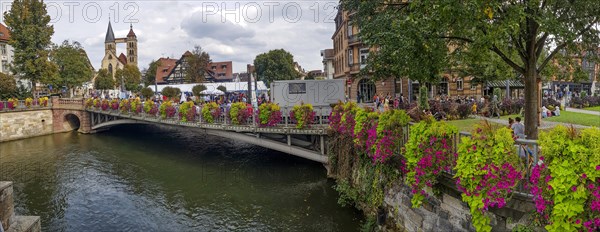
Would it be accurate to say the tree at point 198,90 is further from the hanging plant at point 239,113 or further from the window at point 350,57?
the hanging plant at point 239,113

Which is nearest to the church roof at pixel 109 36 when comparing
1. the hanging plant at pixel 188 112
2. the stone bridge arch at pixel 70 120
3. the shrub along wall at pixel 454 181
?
the stone bridge arch at pixel 70 120

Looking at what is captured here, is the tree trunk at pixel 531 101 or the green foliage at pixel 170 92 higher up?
the green foliage at pixel 170 92

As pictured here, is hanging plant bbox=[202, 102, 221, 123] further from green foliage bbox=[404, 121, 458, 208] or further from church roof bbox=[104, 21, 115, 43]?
church roof bbox=[104, 21, 115, 43]

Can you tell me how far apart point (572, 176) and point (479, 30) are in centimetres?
334

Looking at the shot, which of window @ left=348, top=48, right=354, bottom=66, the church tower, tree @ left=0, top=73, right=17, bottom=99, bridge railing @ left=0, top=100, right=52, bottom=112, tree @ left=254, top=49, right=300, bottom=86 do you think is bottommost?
bridge railing @ left=0, top=100, right=52, bottom=112

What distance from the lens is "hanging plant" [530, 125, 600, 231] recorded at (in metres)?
5.66

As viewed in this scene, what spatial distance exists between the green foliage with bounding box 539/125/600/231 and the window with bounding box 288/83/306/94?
18.7m

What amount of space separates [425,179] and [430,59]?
9.22 ft

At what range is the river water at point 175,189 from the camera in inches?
559

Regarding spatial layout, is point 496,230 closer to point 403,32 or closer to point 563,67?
point 403,32

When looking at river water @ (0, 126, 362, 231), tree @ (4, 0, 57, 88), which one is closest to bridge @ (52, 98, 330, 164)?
river water @ (0, 126, 362, 231)

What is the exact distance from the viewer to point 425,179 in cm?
859

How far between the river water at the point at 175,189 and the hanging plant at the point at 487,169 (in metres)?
6.53

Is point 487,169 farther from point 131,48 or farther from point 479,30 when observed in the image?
point 131,48
